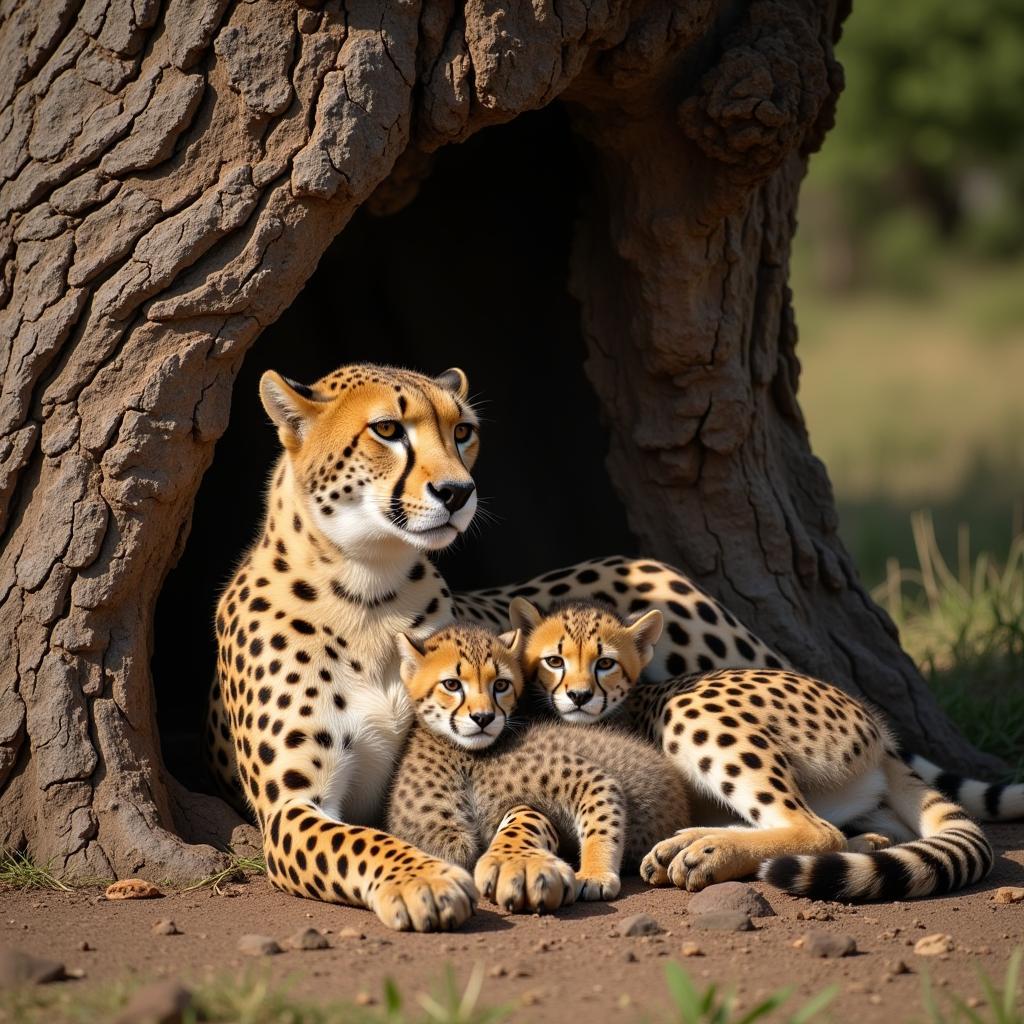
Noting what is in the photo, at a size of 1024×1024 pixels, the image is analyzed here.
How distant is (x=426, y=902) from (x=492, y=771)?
797mm

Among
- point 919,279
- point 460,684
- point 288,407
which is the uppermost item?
point 919,279

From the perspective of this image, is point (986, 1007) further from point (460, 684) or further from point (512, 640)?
point (512, 640)

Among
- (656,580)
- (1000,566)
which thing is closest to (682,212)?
(656,580)

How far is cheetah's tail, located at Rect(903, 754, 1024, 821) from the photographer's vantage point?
203 inches

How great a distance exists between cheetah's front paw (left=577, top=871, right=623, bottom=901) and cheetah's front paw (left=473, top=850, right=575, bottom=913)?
0.29 ft

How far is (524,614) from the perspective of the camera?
Answer: 16.6ft

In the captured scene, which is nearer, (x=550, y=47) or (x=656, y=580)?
(x=550, y=47)

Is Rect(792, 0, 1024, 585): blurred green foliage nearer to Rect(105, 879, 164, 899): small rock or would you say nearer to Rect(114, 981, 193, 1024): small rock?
Rect(105, 879, 164, 899): small rock

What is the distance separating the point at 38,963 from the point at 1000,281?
78.0 feet

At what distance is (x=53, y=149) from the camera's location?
15.2ft

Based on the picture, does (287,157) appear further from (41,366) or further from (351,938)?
(351,938)

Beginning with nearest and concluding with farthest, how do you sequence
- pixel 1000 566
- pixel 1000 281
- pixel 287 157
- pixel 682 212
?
1. pixel 287 157
2. pixel 682 212
3. pixel 1000 566
4. pixel 1000 281

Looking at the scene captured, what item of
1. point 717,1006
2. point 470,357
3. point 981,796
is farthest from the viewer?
point 470,357

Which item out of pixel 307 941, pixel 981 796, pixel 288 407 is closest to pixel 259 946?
pixel 307 941
